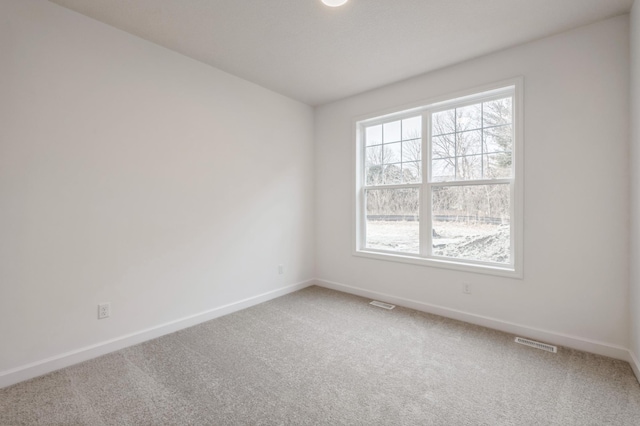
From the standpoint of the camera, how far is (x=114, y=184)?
7.86ft

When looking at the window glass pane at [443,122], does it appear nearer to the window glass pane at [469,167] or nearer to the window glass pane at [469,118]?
the window glass pane at [469,118]

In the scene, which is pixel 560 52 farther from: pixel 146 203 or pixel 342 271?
pixel 146 203

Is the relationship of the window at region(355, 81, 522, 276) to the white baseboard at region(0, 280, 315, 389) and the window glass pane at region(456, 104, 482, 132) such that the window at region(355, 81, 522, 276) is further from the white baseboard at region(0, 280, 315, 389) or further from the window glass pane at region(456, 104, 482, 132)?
the white baseboard at region(0, 280, 315, 389)

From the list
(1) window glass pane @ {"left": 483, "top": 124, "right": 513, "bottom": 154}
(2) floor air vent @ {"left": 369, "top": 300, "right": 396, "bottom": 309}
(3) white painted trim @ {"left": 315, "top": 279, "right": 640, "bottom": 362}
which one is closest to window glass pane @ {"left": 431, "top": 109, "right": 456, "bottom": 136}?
(1) window glass pane @ {"left": 483, "top": 124, "right": 513, "bottom": 154}

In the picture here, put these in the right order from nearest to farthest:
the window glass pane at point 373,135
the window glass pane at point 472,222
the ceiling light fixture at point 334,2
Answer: the ceiling light fixture at point 334,2 < the window glass pane at point 472,222 < the window glass pane at point 373,135

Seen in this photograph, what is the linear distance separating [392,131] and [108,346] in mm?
3581

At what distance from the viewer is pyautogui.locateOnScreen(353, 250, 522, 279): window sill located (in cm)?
273

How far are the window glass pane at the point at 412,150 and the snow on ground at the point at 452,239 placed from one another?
770mm

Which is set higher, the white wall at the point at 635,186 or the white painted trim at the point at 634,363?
the white wall at the point at 635,186

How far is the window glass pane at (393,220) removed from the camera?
11.4ft

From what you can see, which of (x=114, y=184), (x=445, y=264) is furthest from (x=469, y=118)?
(x=114, y=184)

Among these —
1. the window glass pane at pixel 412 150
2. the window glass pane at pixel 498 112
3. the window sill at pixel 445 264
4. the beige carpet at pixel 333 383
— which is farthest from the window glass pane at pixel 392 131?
the beige carpet at pixel 333 383

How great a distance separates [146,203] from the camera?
2.59 m

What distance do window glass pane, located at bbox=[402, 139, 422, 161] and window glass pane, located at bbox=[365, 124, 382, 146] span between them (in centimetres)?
37
